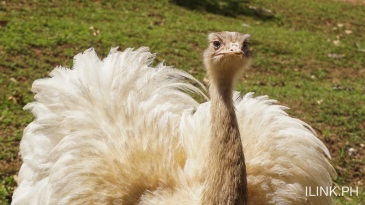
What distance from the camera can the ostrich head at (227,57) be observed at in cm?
311

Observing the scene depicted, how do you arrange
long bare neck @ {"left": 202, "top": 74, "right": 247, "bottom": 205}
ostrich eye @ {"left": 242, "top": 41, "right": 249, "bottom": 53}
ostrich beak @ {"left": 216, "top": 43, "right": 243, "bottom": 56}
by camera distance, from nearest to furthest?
1. long bare neck @ {"left": 202, "top": 74, "right": 247, "bottom": 205}
2. ostrich beak @ {"left": 216, "top": 43, "right": 243, "bottom": 56}
3. ostrich eye @ {"left": 242, "top": 41, "right": 249, "bottom": 53}

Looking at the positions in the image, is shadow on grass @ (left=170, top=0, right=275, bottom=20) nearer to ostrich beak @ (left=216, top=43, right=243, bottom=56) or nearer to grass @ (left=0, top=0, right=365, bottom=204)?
grass @ (left=0, top=0, right=365, bottom=204)

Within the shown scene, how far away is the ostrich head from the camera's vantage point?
3.11 m

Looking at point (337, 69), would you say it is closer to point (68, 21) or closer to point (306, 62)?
point (306, 62)

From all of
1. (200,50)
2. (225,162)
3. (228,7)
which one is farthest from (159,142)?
(228,7)

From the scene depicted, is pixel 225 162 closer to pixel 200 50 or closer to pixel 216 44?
pixel 216 44

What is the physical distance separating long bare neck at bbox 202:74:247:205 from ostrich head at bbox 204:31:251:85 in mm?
193

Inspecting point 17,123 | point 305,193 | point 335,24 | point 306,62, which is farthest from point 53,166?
point 335,24

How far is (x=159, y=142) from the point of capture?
11.4 ft

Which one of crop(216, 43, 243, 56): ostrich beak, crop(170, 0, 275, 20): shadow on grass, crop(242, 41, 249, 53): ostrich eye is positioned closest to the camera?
crop(216, 43, 243, 56): ostrich beak

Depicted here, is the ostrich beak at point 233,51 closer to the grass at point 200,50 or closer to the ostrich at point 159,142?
the ostrich at point 159,142

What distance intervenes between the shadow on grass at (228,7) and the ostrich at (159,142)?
7959mm

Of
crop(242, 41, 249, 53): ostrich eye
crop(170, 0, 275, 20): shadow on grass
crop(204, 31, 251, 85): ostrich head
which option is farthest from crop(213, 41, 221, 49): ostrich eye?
crop(170, 0, 275, 20): shadow on grass

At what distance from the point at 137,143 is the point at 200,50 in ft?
18.8
